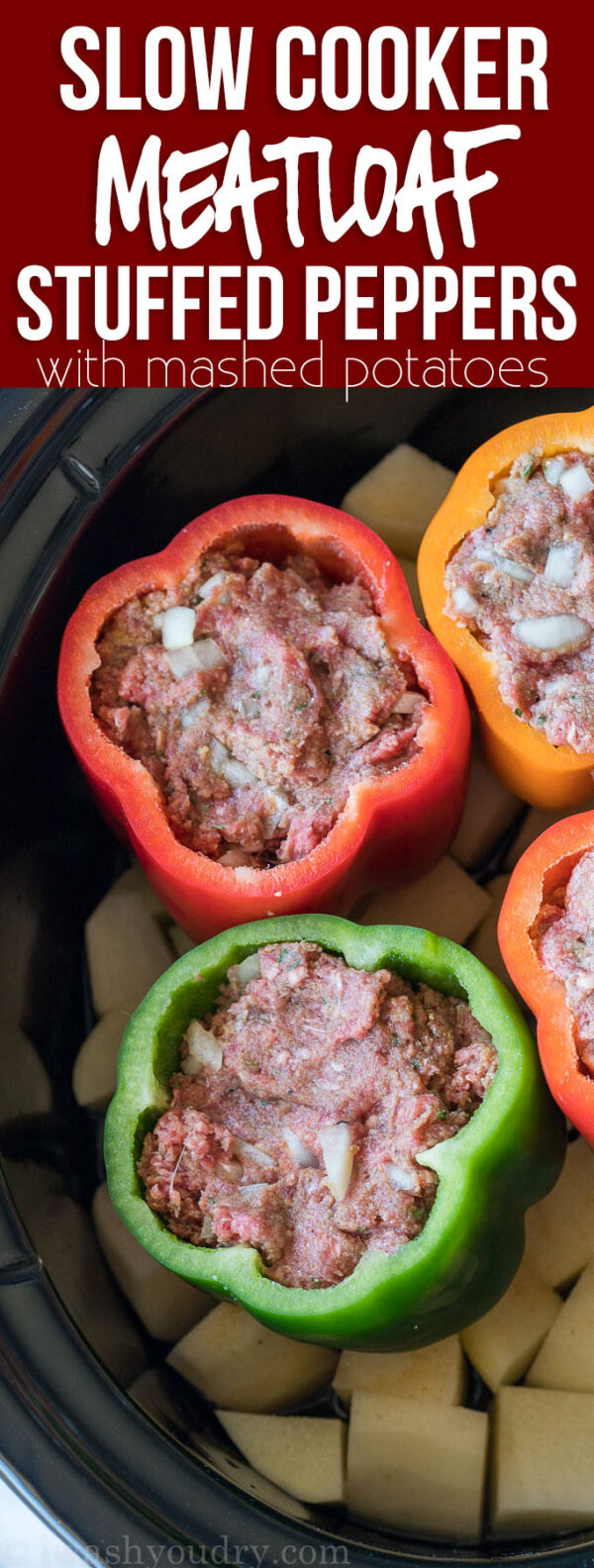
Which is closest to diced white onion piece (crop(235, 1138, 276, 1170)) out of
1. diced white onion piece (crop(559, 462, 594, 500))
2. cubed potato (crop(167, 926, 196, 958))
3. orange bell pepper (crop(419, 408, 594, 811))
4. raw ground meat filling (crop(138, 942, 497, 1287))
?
raw ground meat filling (crop(138, 942, 497, 1287))

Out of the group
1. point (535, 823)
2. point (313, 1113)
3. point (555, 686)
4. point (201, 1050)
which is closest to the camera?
point (313, 1113)

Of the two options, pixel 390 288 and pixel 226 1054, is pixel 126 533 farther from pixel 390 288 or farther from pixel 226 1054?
pixel 226 1054

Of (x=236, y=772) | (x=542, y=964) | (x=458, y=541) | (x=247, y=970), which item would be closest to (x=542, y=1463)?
(x=542, y=964)

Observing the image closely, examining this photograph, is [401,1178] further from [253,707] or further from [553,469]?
[553,469]

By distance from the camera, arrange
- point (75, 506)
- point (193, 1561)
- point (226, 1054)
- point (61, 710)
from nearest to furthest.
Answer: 1. point (193, 1561)
2. point (226, 1054)
3. point (61, 710)
4. point (75, 506)

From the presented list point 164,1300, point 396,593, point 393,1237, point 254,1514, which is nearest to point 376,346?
point 396,593

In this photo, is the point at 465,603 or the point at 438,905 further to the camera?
the point at 438,905
